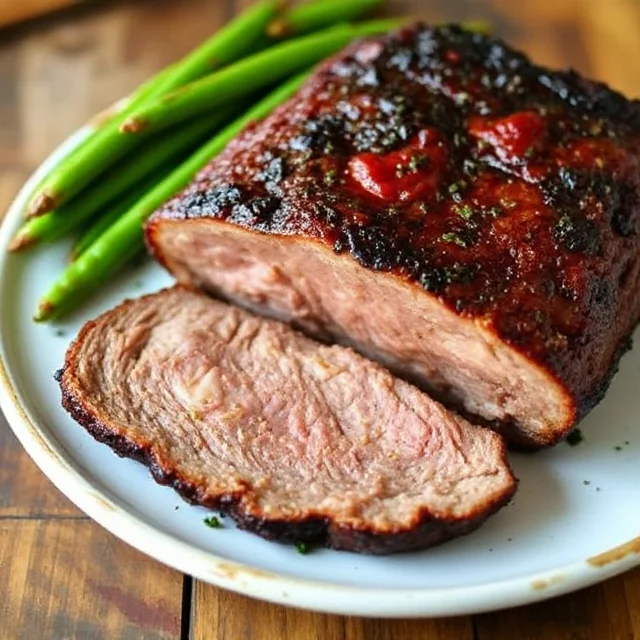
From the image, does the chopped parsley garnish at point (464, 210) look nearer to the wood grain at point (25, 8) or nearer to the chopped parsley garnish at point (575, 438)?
the chopped parsley garnish at point (575, 438)

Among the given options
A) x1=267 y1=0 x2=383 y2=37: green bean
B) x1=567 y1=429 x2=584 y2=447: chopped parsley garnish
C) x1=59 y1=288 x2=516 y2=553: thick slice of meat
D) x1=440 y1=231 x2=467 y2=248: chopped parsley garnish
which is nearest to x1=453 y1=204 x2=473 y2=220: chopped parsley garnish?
x1=440 y1=231 x2=467 y2=248: chopped parsley garnish

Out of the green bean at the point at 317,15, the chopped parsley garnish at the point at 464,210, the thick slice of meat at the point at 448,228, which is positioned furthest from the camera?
the green bean at the point at 317,15

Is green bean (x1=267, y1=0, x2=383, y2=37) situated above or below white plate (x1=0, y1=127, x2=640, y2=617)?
above

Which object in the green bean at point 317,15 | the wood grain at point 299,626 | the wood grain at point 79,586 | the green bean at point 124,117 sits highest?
the green bean at point 317,15

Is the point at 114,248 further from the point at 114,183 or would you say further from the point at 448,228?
the point at 448,228

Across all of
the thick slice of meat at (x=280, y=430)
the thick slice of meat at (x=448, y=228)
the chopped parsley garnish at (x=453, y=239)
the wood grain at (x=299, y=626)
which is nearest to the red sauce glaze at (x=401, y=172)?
the thick slice of meat at (x=448, y=228)

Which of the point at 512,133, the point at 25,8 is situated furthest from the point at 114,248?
the point at 25,8

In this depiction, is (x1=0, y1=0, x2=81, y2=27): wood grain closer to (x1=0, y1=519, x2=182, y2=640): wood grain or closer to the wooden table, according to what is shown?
the wooden table
